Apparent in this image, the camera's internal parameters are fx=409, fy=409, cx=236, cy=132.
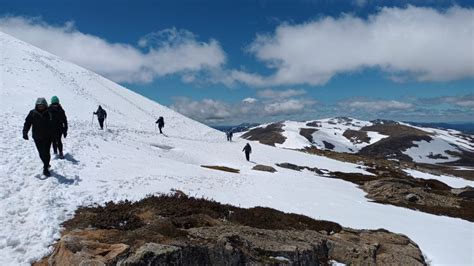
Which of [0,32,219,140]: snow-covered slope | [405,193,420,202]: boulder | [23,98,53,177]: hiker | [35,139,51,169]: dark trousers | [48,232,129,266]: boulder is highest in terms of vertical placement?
[0,32,219,140]: snow-covered slope

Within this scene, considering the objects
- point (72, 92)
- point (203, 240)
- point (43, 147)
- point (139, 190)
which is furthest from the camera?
point (72, 92)

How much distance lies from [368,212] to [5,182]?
22.3m

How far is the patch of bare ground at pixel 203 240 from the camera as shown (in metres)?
10.9

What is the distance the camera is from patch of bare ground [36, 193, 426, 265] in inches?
429

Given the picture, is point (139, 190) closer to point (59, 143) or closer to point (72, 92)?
point (59, 143)

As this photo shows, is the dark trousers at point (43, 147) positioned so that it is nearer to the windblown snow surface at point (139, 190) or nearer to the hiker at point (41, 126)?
the hiker at point (41, 126)

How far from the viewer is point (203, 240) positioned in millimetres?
12422

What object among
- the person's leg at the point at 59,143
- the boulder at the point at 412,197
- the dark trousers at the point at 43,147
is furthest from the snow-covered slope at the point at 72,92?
the boulder at the point at 412,197

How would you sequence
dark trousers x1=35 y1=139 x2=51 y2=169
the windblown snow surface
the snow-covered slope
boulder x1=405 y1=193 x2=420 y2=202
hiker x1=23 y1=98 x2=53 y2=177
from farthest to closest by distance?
the snow-covered slope → boulder x1=405 y1=193 x2=420 y2=202 → dark trousers x1=35 y1=139 x2=51 y2=169 → hiker x1=23 y1=98 x2=53 y2=177 → the windblown snow surface

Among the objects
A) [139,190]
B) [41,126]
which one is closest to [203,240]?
[139,190]

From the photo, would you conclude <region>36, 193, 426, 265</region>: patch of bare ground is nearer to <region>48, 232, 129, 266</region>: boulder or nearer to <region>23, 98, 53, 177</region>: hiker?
<region>48, 232, 129, 266</region>: boulder

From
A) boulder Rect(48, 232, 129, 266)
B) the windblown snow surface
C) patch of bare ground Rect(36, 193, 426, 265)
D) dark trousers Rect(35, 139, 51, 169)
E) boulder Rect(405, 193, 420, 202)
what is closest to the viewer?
boulder Rect(48, 232, 129, 266)

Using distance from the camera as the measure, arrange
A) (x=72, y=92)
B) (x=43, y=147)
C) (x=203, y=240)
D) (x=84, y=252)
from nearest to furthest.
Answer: (x=84, y=252) → (x=203, y=240) → (x=43, y=147) → (x=72, y=92)

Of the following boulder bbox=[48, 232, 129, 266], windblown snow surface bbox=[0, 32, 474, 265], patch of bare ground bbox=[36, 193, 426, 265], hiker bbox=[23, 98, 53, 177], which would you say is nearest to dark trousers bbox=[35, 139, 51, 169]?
hiker bbox=[23, 98, 53, 177]
